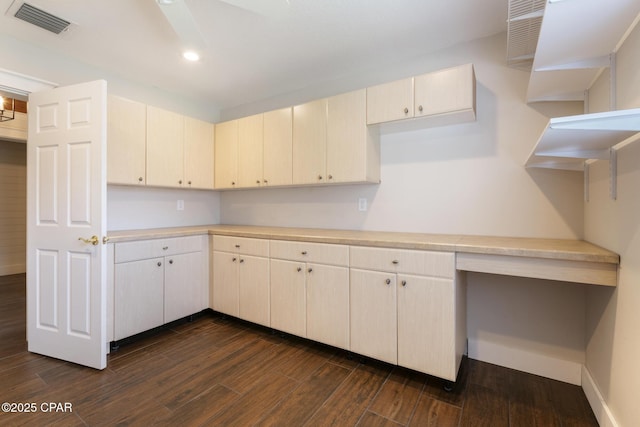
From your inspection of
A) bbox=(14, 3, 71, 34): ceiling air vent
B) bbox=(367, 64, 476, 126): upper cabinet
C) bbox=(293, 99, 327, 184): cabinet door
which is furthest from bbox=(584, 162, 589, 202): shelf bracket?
bbox=(14, 3, 71, 34): ceiling air vent

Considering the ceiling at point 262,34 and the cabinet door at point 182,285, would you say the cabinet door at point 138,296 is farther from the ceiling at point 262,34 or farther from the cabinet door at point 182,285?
the ceiling at point 262,34

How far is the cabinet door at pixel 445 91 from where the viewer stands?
2.04 m

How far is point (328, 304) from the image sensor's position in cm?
231

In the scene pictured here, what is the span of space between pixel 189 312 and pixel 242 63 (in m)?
2.51

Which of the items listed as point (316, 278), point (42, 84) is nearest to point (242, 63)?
point (42, 84)

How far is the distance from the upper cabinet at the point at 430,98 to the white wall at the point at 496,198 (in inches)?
9.5

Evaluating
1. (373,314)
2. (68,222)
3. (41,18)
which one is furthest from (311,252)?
(41,18)

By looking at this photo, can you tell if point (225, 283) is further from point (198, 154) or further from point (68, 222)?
point (198, 154)

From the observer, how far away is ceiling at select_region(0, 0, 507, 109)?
1932 millimetres

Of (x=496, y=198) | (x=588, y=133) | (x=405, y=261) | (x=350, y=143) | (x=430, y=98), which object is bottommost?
(x=405, y=261)

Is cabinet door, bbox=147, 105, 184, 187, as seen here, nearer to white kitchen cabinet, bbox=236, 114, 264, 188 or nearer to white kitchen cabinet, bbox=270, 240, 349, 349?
white kitchen cabinet, bbox=236, 114, 264, 188

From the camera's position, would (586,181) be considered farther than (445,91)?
No

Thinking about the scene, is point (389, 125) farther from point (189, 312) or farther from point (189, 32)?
point (189, 312)

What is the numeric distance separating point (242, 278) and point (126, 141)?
66.9 inches
